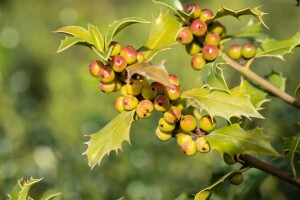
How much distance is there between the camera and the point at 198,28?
44.5 inches

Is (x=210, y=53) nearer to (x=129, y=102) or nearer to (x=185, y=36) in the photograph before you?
(x=185, y=36)

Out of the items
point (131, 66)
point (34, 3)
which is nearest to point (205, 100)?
point (131, 66)

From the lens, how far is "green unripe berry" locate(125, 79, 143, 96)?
999 mm

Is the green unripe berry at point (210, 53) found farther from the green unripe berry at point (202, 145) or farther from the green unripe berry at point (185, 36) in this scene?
the green unripe berry at point (202, 145)

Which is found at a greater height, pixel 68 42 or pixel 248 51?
pixel 68 42

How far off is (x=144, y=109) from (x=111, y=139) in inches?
3.6

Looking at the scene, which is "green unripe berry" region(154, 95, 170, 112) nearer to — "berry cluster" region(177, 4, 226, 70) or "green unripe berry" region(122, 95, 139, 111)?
"green unripe berry" region(122, 95, 139, 111)

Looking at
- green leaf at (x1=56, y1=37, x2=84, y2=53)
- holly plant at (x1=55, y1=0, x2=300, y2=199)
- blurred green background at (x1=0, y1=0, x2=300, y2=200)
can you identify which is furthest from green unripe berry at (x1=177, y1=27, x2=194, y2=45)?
blurred green background at (x1=0, y1=0, x2=300, y2=200)

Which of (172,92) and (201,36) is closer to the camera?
(172,92)

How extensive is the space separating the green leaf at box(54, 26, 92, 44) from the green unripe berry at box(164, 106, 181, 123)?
179mm

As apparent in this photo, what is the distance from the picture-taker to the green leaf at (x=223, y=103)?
3.34 feet

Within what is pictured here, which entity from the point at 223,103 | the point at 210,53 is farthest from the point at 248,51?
the point at 223,103

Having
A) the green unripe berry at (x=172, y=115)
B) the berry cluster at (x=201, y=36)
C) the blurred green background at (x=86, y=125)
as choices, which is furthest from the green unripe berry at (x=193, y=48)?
the blurred green background at (x=86, y=125)

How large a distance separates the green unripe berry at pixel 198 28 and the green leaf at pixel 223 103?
14 centimetres
